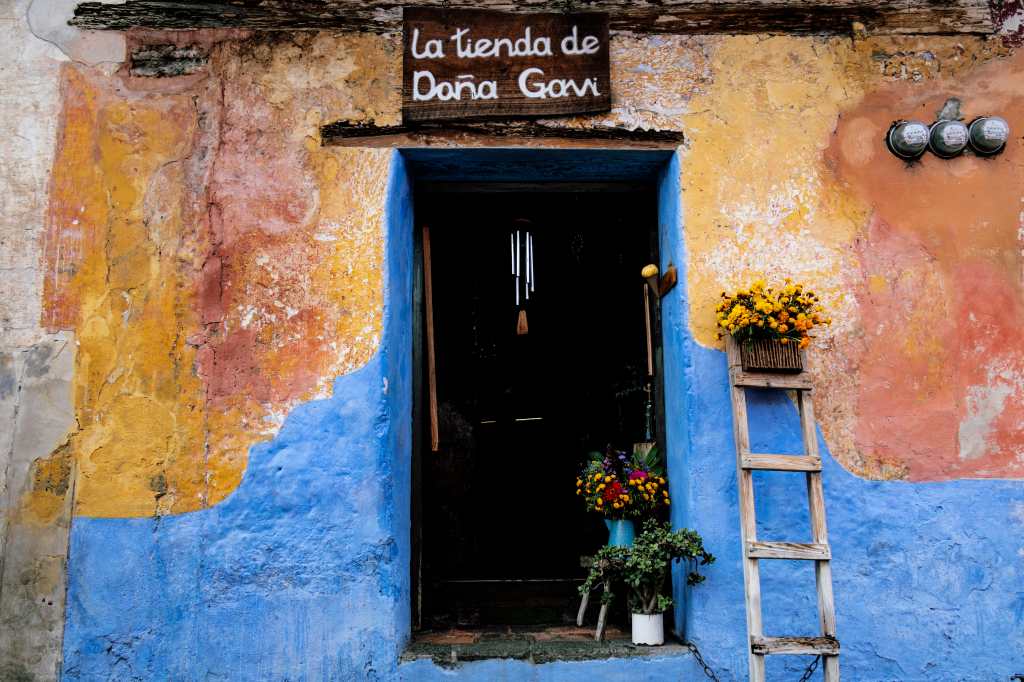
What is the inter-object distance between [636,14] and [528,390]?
12.6 feet

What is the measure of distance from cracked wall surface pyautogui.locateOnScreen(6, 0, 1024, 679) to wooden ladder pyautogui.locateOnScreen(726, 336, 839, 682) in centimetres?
21

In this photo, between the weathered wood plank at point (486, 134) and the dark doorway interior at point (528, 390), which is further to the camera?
the dark doorway interior at point (528, 390)

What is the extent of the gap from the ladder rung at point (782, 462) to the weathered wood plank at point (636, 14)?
2209mm

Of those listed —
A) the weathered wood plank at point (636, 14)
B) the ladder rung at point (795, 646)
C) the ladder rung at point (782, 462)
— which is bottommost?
the ladder rung at point (795, 646)

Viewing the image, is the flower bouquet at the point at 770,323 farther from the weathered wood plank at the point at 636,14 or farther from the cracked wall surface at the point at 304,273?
the weathered wood plank at the point at 636,14

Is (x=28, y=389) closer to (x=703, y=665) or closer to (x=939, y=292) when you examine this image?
(x=703, y=665)

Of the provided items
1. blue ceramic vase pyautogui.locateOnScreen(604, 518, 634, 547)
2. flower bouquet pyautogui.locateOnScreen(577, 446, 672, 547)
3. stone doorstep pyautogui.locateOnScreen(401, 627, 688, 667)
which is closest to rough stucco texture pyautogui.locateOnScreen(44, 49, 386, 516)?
stone doorstep pyautogui.locateOnScreen(401, 627, 688, 667)

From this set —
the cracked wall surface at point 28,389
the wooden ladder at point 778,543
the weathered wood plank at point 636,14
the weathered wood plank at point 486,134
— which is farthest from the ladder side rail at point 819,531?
the cracked wall surface at point 28,389

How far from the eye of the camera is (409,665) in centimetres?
347

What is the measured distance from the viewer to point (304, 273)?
3.77 m

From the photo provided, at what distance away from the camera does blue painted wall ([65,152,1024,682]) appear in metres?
3.48

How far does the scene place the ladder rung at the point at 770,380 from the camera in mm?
3543

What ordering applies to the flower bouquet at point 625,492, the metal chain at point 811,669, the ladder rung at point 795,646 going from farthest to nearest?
the flower bouquet at point 625,492
the metal chain at point 811,669
the ladder rung at point 795,646

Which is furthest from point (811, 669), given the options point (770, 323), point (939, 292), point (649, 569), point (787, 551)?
point (939, 292)
